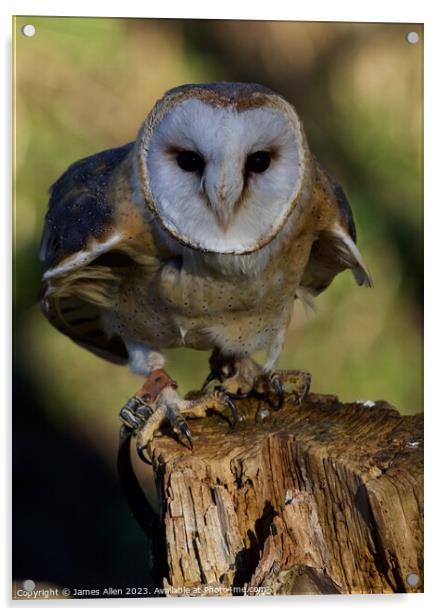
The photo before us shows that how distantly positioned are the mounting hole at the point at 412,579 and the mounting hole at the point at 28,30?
122 centimetres

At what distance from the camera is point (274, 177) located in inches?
61.2

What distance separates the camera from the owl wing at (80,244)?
1650mm

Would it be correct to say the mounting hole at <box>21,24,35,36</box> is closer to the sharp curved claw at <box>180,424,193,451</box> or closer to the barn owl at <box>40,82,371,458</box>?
the barn owl at <box>40,82,371,458</box>

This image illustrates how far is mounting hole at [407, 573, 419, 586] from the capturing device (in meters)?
1.62

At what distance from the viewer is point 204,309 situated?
1729mm

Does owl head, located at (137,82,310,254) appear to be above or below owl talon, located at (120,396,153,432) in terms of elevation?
above

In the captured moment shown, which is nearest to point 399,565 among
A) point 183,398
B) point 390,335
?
point 390,335

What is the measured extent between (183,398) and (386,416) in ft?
1.49

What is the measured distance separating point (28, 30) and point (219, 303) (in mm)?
626

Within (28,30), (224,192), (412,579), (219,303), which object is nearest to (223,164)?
(224,192)

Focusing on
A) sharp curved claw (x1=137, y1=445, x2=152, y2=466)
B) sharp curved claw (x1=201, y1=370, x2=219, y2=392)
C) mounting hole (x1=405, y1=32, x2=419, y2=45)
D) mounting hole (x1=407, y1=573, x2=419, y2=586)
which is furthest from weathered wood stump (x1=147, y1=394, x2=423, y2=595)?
mounting hole (x1=405, y1=32, x2=419, y2=45)

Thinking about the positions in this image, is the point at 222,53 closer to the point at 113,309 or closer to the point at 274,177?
the point at 274,177

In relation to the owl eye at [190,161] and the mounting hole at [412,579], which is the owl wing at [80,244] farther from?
the mounting hole at [412,579]
